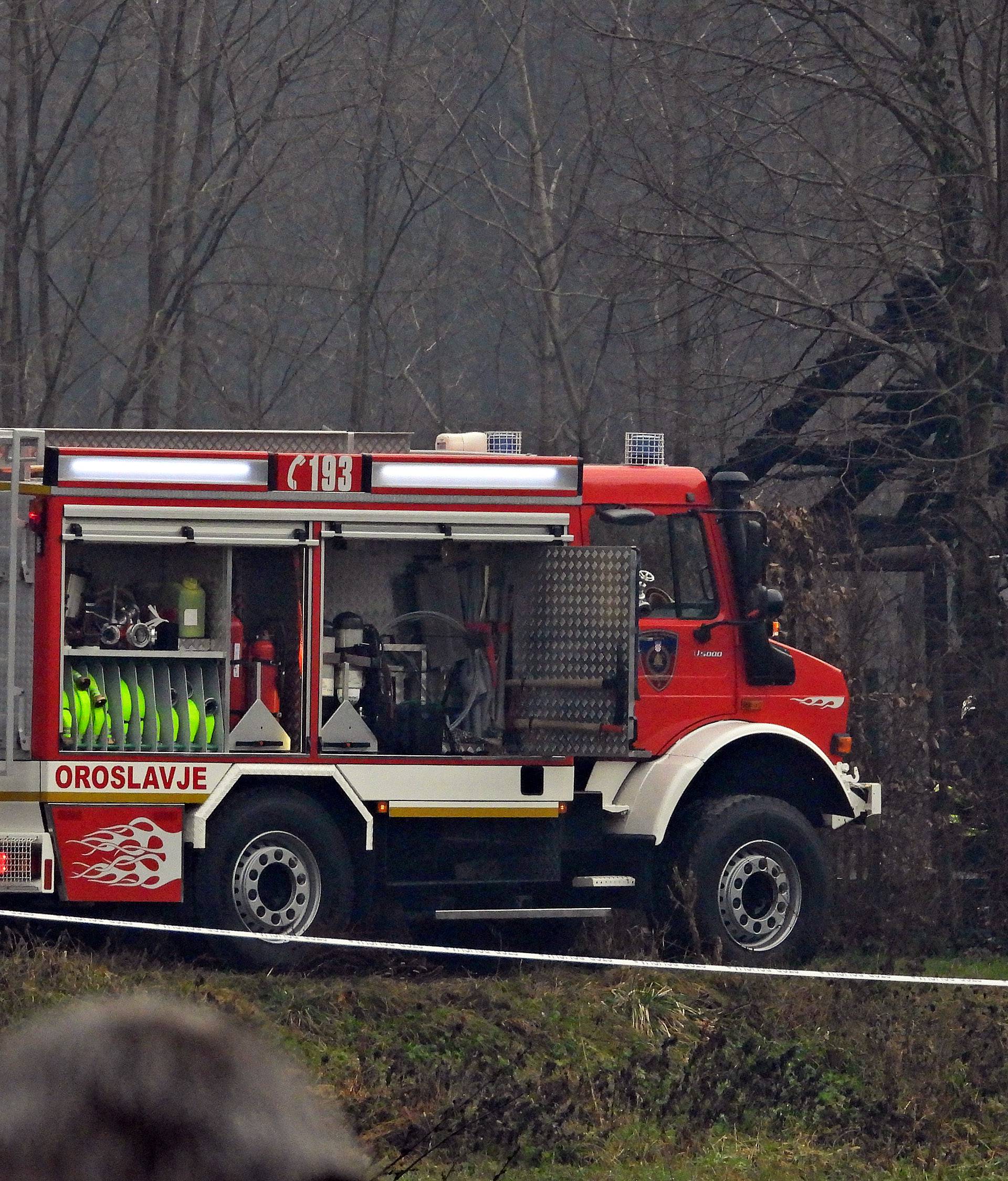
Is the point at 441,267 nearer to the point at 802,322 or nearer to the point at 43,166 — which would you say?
the point at 43,166

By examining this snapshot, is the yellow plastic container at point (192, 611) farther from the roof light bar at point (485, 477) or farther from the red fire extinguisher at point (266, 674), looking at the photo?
the roof light bar at point (485, 477)

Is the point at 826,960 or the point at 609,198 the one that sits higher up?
the point at 609,198

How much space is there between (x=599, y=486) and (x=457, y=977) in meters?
2.76

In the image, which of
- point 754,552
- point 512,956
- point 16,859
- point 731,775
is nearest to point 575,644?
point 754,552

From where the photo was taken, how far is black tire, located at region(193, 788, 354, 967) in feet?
30.8

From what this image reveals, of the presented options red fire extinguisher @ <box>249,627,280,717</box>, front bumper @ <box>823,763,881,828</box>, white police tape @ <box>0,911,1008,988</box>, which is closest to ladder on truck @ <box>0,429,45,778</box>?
white police tape @ <box>0,911,1008,988</box>

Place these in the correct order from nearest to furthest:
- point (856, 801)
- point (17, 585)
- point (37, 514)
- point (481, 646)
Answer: point (17, 585) → point (37, 514) → point (481, 646) → point (856, 801)

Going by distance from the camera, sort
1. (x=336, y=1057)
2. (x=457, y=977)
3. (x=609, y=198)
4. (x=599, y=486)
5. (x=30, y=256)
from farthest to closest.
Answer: (x=609, y=198), (x=30, y=256), (x=599, y=486), (x=457, y=977), (x=336, y=1057)

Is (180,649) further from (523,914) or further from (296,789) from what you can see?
(523,914)

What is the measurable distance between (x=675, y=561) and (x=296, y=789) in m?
2.45

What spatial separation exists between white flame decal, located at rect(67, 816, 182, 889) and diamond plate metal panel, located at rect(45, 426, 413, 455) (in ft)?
6.37

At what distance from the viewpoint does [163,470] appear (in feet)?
31.1

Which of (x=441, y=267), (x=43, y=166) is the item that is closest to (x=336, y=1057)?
(x=43, y=166)

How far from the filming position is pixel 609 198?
24.9m
